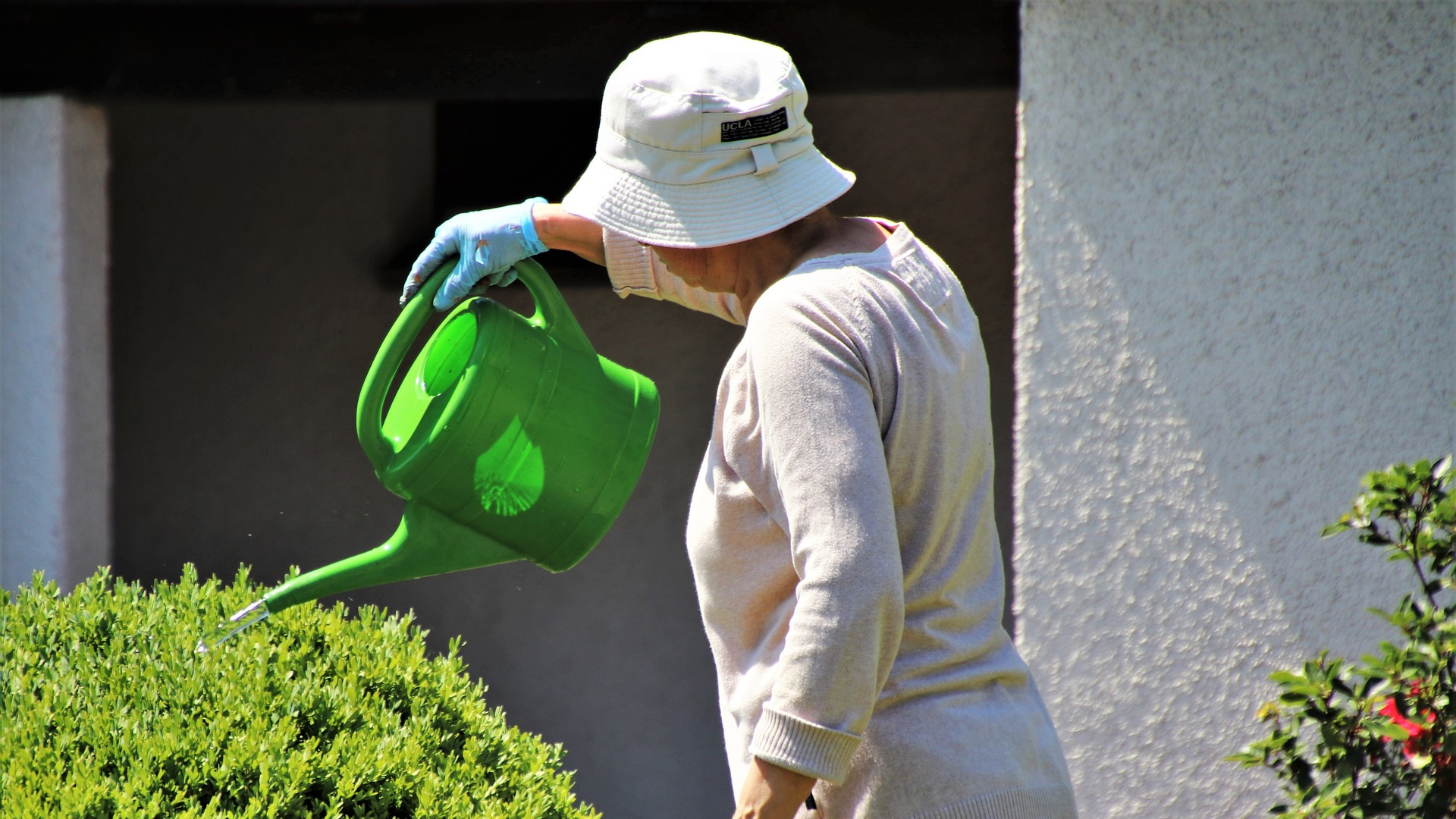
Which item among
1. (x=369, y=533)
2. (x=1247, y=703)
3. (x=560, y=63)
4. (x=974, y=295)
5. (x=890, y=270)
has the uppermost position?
(x=560, y=63)

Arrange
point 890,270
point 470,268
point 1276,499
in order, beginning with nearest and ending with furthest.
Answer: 1. point 890,270
2. point 470,268
3. point 1276,499

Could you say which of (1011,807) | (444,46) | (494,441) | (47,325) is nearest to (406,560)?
(494,441)

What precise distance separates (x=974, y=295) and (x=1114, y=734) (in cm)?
164

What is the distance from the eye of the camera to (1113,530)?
271cm

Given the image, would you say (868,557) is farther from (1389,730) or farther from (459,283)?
(1389,730)

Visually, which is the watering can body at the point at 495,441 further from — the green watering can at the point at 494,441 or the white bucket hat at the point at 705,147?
the white bucket hat at the point at 705,147

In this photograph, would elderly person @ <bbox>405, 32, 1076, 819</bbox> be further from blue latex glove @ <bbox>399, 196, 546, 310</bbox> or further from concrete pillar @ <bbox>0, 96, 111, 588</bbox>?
concrete pillar @ <bbox>0, 96, 111, 588</bbox>

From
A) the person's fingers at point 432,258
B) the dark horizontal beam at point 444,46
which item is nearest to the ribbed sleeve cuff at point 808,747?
the person's fingers at point 432,258

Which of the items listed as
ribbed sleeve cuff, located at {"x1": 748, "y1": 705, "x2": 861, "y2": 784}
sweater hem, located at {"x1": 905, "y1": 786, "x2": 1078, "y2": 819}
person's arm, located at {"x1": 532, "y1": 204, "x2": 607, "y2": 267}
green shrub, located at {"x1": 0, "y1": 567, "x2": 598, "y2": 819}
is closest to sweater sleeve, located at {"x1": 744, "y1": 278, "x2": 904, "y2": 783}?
ribbed sleeve cuff, located at {"x1": 748, "y1": 705, "x2": 861, "y2": 784}

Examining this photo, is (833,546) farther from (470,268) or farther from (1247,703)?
(1247,703)

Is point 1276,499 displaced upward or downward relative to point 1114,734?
upward

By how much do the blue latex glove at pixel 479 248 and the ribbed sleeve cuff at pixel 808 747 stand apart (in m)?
0.85

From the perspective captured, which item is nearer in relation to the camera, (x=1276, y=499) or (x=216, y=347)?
(x=1276, y=499)

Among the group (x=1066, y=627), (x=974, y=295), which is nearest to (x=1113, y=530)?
(x=1066, y=627)
